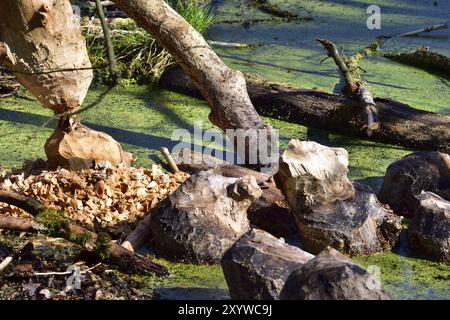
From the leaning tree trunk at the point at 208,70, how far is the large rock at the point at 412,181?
2.80 feet

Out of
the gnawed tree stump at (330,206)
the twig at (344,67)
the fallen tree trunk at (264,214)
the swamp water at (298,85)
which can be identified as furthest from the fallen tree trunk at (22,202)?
the twig at (344,67)

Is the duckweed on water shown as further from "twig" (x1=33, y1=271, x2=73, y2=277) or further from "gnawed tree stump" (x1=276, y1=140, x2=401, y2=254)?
"twig" (x1=33, y1=271, x2=73, y2=277)

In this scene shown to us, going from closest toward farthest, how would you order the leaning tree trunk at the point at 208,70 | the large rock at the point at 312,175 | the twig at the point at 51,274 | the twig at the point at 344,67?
the twig at the point at 51,274, the large rock at the point at 312,175, the leaning tree trunk at the point at 208,70, the twig at the point at 344,67

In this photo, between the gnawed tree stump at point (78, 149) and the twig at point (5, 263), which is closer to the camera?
the twig at point (5, 263)

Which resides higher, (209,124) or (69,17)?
(69,17)

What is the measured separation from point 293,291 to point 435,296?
1076 millimetres

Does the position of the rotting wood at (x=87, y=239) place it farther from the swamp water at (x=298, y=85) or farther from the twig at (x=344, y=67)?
the twig at (x=344, y=67)

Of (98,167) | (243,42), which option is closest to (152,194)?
(98,167)

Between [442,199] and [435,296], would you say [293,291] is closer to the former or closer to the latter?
[435,296]

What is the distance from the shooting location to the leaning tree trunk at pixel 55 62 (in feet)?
17.4

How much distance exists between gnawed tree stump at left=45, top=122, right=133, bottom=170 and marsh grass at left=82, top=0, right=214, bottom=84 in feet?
6.33

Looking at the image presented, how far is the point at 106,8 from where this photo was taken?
8.86 m

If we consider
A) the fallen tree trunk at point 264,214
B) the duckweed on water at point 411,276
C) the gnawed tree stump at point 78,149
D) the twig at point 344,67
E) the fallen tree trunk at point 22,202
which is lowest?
the duckweed on water at point 411,276

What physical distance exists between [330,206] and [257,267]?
3.00ft
